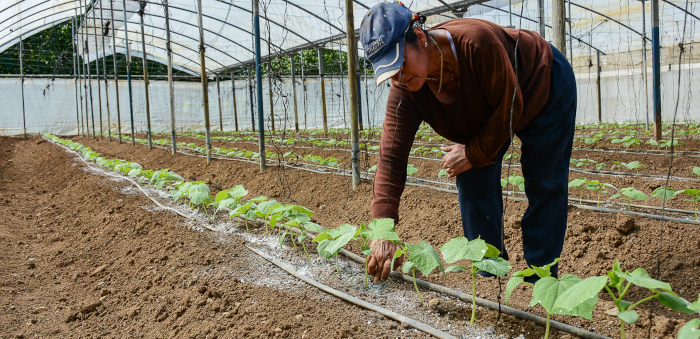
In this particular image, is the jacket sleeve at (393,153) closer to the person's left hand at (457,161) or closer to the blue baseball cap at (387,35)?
the person's left hand at (457,161)

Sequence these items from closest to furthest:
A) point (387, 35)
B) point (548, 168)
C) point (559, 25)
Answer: point (387, 35) → point (548, 168) → point (559, 25)

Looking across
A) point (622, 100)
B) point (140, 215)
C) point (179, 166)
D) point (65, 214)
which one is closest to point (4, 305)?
point (140, 215)

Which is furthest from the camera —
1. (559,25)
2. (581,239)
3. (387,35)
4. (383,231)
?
(559,25)

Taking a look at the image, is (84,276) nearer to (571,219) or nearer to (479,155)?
(479,155)

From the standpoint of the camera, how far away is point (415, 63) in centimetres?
135

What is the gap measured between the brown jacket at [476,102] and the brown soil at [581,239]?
59cm

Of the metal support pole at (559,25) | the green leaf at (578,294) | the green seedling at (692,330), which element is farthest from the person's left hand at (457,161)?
the metal support pole at (559,25)

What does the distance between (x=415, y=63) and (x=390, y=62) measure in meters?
0.08

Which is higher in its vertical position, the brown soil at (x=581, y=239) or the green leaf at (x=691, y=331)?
the green leaf at (x=691, y=331)

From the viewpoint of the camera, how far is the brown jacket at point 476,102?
1404 mm

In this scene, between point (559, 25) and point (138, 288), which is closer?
point (138, 288)

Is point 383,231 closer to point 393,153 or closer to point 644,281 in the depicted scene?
point 393,153

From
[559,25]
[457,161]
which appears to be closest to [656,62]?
[559,25]

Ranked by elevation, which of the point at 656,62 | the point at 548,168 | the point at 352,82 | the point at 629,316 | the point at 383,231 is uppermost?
the point at 656,62
